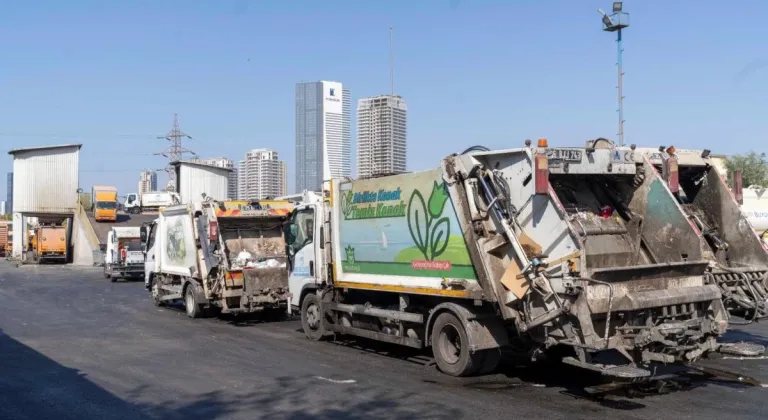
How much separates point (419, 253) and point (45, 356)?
20.1ft

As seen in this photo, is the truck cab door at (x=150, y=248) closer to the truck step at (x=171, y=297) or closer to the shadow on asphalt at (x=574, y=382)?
the truck step at (x=171, y=297)

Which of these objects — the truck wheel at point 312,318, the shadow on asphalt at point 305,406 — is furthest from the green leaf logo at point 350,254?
the shadow on asphalt at point 305,406

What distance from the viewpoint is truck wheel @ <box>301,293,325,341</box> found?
12.1m

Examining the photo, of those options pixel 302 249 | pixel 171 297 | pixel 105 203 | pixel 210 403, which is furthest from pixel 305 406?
pixel 105 203

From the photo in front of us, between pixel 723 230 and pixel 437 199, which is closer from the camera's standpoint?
pixel 437 199

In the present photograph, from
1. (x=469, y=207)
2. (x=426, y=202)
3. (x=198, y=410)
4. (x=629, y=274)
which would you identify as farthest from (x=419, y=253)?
(x=198, y=410)

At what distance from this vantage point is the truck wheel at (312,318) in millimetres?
12102

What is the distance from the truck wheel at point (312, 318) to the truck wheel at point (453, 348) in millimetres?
3331

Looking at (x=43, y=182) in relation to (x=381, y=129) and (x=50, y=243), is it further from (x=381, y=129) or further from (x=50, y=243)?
(x=381, y=129)

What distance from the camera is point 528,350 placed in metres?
9.04

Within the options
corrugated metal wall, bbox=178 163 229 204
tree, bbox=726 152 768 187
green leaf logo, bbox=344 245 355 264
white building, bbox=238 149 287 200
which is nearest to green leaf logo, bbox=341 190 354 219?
green leaf logo, bbox=344 245 355 264

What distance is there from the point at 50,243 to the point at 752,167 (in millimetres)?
44322

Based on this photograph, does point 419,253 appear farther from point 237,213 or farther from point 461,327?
point 237,213

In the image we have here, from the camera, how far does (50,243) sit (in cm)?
4906
